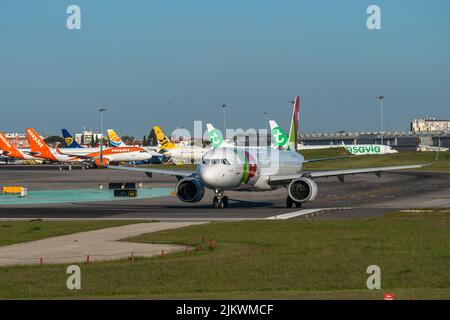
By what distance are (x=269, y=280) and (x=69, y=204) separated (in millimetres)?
44375

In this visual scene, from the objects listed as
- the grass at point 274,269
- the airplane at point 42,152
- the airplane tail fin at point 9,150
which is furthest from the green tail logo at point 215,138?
the airplane tail fin at point 9,150

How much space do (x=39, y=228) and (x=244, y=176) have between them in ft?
56.8

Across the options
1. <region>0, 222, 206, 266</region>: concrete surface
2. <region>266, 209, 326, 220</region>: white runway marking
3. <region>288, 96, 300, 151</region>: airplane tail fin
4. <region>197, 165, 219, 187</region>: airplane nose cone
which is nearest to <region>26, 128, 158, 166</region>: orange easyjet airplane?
<region>288, 96, 300, 151</region>: airplane tail fin

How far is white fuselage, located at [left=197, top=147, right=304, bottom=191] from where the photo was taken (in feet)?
185

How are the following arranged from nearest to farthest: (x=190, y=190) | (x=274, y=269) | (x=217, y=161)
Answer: (x=274, y=269), (x=217, y=161), (x=190, y=190)

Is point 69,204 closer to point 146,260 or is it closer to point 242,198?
point 242,198

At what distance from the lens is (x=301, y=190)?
59.1 metres

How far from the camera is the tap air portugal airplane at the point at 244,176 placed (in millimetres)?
56656

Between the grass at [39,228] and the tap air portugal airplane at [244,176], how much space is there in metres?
9.67

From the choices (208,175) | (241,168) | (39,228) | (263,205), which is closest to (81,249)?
(39,228)

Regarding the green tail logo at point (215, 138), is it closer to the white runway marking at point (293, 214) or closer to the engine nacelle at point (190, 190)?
the engine nacelle at point (190, 190)

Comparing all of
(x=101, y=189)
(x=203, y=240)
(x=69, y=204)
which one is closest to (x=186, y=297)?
(x=203, y=240)

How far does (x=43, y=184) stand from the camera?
107m

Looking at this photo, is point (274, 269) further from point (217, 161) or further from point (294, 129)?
point (294, 129)
